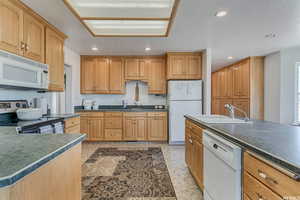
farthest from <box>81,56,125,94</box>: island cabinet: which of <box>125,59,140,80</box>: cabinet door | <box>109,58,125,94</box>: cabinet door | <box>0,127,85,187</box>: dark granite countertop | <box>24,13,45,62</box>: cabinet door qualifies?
<box>0,127,85,187</box>: dark granite countertop

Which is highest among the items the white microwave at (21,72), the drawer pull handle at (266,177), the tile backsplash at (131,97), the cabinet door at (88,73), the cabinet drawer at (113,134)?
the cabinet door at (88,73)

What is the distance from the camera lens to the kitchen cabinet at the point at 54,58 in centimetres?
291

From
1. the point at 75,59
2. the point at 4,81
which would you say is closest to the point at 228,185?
the point at 4,81

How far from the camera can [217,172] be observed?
5.23ft

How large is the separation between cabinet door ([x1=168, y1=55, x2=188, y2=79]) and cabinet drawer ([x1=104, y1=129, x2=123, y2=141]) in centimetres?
Answer: 197

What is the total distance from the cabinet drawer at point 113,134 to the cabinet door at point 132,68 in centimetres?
148

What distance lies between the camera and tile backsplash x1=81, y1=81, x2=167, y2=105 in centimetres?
526

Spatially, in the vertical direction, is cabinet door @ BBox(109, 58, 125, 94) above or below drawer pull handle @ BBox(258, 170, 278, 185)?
above

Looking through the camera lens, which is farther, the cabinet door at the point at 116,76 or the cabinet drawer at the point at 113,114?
the cabinet door at the point at 116,76

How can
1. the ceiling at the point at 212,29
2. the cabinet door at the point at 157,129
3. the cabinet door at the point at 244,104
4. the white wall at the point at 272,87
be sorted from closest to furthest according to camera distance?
the ceiling at the point at 212,29, the white wall at the point at 272,87, the cabinet door at the point at 157,129, the cabinet door at the point at 244,104

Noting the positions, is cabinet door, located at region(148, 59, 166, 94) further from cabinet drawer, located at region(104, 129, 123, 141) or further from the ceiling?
cabinet drawer, located at region(104, 129, 123, 141)

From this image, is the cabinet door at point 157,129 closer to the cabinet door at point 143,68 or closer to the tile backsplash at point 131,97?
the tile backsplash at point 131,97

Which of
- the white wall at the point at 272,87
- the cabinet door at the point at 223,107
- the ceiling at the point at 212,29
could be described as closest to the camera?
the ceiling at the point at 212,29

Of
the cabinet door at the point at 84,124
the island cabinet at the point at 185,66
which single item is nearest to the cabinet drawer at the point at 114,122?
the cabinet door at the point at 84,124
